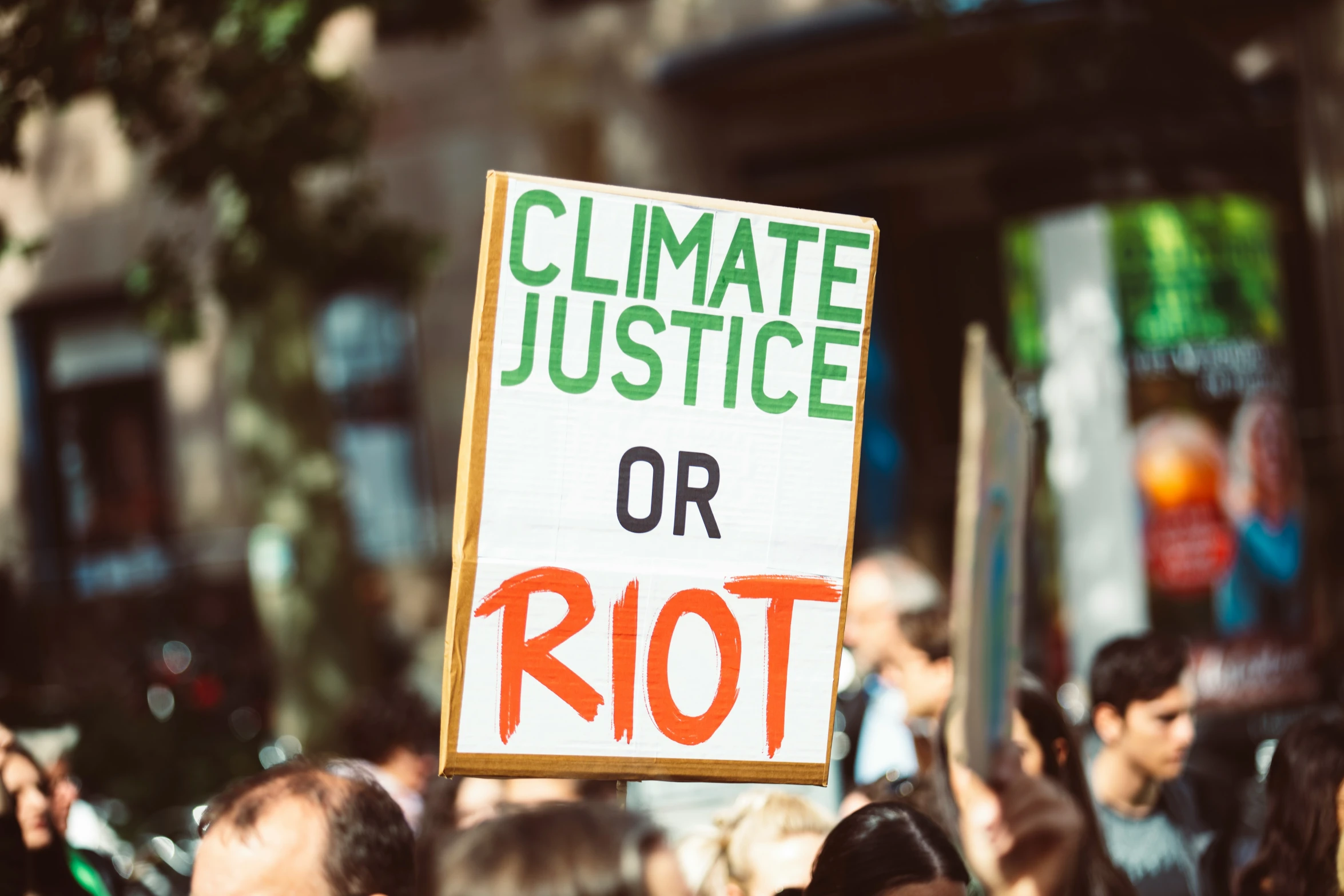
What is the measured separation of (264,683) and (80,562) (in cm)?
358

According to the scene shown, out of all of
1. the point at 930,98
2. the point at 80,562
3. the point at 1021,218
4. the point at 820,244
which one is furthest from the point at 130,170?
the point at 820,244

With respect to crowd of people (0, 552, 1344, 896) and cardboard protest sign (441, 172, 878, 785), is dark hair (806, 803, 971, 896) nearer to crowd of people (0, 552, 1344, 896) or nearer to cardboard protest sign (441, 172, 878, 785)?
crowd of people (0, 552, 1344, 896)

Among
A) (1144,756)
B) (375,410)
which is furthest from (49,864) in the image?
(375,410)

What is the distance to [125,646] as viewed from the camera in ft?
47.2

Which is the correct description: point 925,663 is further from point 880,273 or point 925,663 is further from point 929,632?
point 880,273

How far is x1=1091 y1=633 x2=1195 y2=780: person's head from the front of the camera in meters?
4.38

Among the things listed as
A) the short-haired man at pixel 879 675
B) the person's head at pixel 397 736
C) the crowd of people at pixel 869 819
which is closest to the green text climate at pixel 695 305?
the crowd of people at pixel 869 819

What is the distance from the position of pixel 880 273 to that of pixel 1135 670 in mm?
9364

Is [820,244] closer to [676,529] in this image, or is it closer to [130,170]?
[676,529]

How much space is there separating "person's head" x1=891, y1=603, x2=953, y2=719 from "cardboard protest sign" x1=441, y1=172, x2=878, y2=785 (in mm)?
1352

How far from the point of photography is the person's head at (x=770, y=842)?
3531 millimetres

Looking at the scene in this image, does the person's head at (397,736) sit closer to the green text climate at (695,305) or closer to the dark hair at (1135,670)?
the dark hair at (1135,670)

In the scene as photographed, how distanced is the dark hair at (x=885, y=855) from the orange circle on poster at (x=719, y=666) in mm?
372

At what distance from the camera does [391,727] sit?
5750mm
